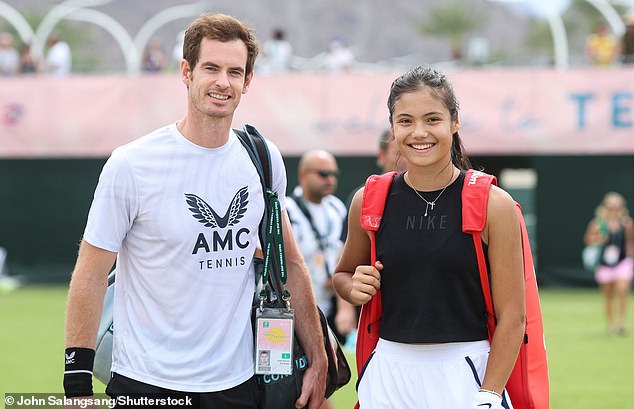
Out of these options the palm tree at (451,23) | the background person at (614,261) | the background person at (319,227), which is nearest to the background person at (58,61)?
the background person at (614,261)

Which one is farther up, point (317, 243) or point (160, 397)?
point (317, 243)

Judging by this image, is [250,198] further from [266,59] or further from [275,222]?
[266,59]

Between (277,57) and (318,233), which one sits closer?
(318,233)

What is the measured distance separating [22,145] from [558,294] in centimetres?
1184

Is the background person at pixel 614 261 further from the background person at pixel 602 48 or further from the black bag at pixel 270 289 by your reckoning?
the black bag at pixel 270 289

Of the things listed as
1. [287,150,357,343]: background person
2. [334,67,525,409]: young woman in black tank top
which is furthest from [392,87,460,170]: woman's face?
[287,150,357,343]: background person

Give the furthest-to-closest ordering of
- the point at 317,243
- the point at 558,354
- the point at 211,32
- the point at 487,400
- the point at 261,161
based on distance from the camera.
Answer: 1. the point at 558,354
2. the point at 317,243
3. the point at 261,161
4. the point at 211,32
5. the point at 487,400

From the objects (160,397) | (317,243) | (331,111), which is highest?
(331,111)

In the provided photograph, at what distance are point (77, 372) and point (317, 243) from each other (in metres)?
4.70

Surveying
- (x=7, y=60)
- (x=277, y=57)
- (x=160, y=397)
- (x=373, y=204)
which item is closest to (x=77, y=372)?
(x=160, y=397)

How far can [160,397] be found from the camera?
4.14 metres

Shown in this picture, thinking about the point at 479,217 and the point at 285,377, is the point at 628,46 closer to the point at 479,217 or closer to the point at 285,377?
the point at 285,377

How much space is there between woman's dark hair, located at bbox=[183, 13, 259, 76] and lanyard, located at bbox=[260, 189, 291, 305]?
0.62m

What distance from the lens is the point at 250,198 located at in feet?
14.3
